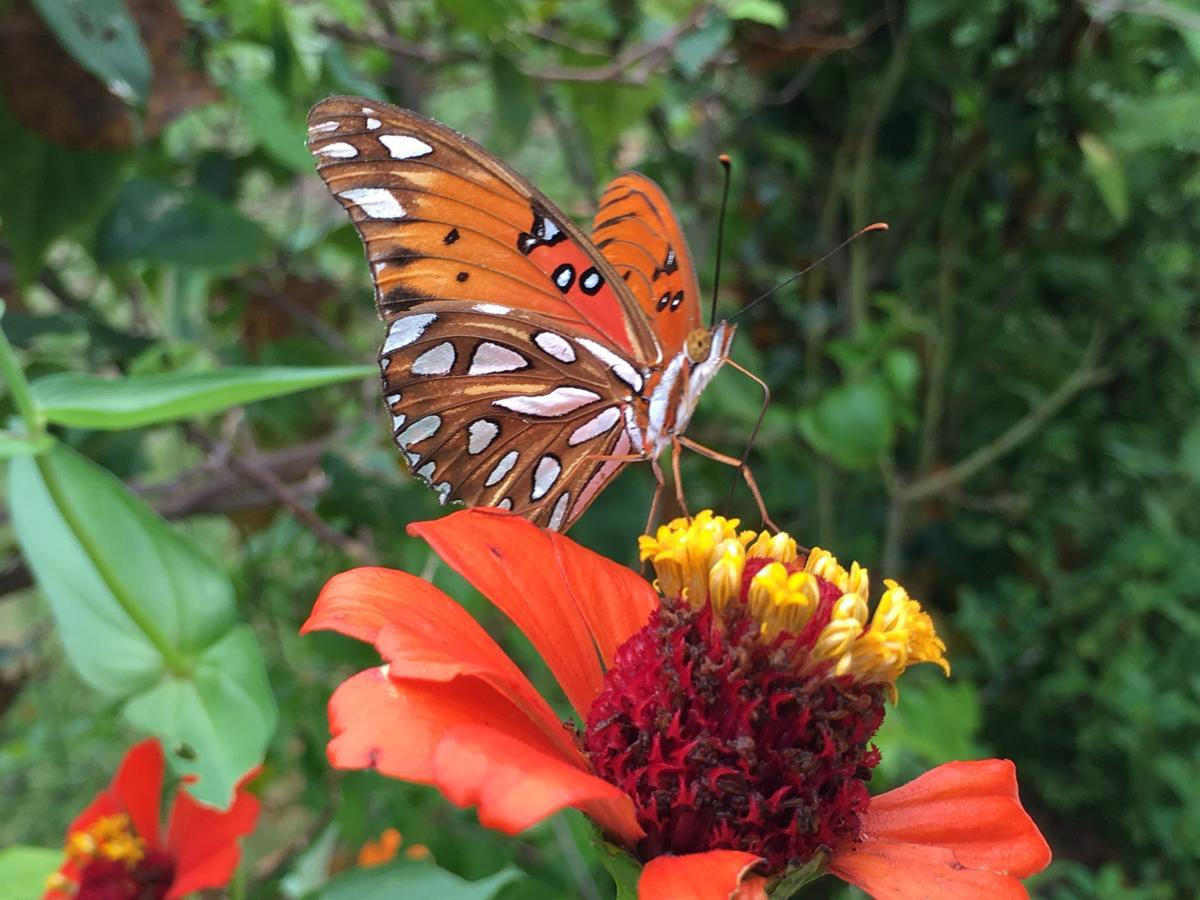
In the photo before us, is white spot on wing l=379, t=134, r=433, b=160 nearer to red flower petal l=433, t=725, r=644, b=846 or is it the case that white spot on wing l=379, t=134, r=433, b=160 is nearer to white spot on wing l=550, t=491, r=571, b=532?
white spot on wing l=550, t=491, r=571, b=532

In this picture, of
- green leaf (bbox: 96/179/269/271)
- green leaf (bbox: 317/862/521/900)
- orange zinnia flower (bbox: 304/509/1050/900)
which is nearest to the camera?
orange zinnia flower (bbox: 304/509/1050/900)

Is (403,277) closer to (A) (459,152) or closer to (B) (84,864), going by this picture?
(A) (459,152)

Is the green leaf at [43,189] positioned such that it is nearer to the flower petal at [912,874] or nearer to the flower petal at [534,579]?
the flower petal at [534,579]

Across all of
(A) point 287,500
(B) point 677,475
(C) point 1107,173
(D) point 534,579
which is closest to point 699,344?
(B) point 677,475

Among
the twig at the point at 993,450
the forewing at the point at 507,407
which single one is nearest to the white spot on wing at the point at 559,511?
the forewing at the point at 507,407

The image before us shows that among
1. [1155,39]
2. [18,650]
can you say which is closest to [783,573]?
[18,650]

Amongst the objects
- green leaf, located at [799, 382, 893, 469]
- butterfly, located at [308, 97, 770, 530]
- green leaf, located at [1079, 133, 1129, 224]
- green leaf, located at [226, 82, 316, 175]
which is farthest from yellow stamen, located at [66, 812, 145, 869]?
green leaf, located at [1079, 133, 1129, 224]
